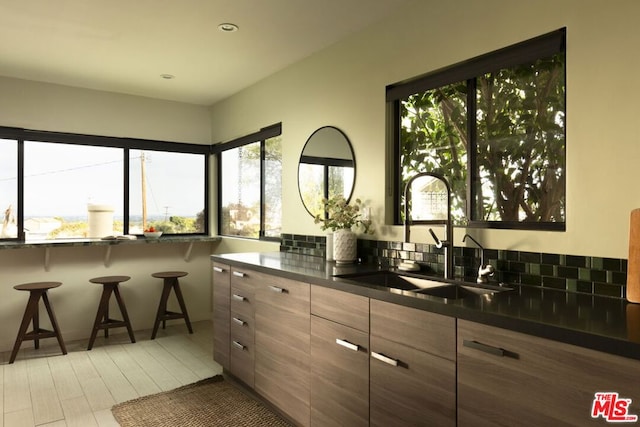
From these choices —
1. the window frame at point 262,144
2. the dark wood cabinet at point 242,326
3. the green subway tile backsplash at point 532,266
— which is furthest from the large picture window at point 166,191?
the green subway tile backsplash at point 532,266

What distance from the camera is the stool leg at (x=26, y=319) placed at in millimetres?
3727

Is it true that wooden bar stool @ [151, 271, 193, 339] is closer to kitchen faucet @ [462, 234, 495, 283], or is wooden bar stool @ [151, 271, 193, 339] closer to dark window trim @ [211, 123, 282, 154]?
dark window trim @ [211, 123, 282, 154]

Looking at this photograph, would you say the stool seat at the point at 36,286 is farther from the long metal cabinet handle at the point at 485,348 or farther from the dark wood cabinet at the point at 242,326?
the long metal cabinet handle at the point at 485,348

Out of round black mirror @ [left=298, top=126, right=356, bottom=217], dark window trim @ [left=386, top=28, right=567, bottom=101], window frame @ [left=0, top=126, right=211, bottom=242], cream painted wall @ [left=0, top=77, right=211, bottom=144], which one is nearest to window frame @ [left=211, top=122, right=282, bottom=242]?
window frame @ [left=0, top=126, right=211, bottom=242]

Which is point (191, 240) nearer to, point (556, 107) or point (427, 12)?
point (427, 12)

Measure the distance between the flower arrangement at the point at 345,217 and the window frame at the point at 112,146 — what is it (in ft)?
8.97

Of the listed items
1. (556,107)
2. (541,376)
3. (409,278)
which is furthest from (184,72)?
(541,376)

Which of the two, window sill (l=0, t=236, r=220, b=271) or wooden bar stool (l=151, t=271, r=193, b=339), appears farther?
wooden bar stool (l=151, t=271, r=193, b=339)

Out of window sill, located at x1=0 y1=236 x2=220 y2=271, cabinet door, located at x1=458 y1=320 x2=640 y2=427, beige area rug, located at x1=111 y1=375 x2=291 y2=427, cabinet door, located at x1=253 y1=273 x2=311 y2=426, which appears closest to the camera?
cabinet door, located at x1=458 y1=320 x2=640 y2=427

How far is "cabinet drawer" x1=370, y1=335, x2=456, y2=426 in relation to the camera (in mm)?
1625

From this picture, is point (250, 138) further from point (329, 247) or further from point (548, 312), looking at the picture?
point (548, 312)

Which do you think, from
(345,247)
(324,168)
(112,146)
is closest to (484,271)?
(345,247)

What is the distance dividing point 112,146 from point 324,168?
2.59 metres

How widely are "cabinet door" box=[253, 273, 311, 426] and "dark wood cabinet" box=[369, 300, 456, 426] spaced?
546 mm
